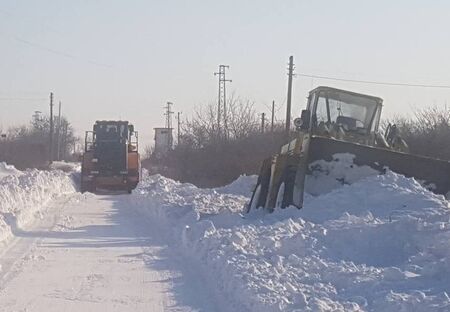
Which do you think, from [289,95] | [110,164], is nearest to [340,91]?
[110,164]

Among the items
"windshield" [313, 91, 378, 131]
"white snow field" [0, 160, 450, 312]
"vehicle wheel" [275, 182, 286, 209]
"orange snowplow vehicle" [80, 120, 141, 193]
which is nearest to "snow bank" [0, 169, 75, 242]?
"white snow field" [0, 160, 450, 312]

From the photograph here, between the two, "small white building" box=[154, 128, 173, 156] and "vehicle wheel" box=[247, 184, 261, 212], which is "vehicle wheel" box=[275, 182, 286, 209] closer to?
"vehicle wheel" box=[247, 184, 261, 212]

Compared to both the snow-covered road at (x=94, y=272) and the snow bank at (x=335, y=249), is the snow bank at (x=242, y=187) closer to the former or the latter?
the snow bank at (x=335, y=249)

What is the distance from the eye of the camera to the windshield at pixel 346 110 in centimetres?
2105

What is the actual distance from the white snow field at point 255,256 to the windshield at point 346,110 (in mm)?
2759

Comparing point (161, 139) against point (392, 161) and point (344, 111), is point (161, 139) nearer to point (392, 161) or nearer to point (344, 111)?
point (344, 111)

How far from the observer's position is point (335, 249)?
41.4 feet

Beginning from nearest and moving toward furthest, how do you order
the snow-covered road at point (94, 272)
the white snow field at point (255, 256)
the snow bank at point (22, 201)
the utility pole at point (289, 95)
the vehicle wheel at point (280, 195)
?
1. the white snow field at point (255, 256)
2. the snow-covered road at point (94, 272)
3. the snow bank at point (22, 201)
4. the vehicle wheel at point (280, 195)
5. the utility pole at point (289, 95)

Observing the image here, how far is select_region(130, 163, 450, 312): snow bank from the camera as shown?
8906 mm

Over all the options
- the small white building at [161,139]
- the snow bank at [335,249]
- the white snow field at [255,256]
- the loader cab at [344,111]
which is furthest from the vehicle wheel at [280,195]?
the small white building at [161,139]

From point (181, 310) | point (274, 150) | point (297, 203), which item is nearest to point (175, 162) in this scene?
point (274, 150)

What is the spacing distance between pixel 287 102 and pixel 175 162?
38.6 feet

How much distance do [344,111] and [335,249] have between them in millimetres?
9258

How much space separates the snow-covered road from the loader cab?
529 cm
